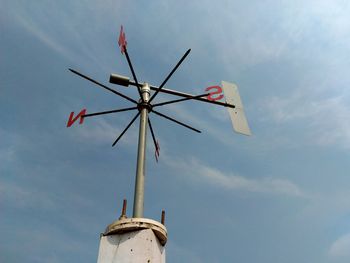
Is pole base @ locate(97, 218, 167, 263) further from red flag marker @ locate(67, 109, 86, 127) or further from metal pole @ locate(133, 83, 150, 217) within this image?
red flag marker @ locate(67, 109, 86, 127)

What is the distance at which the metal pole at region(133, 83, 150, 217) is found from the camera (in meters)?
5.55

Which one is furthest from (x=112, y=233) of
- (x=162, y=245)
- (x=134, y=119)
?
(x=134, y=119)

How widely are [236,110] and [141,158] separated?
3886mm

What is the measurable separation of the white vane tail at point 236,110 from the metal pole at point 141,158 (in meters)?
2.58

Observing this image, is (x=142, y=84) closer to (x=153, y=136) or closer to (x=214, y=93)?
(x=153, y=136)

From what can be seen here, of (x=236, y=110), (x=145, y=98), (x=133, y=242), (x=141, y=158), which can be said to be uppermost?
(x=236, y=110)

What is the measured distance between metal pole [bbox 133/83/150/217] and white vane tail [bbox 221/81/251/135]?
2.58 m

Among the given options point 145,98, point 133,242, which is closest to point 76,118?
point 145,98

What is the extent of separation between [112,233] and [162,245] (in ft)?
2.50

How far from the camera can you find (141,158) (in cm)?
616

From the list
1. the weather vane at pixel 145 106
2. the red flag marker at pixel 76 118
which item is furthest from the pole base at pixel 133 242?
the red flag marker at pixel 76 118

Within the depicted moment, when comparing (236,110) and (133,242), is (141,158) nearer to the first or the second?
(133,242)

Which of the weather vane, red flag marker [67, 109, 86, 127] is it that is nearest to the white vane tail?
the weather vane

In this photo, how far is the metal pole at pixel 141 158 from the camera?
555cm
